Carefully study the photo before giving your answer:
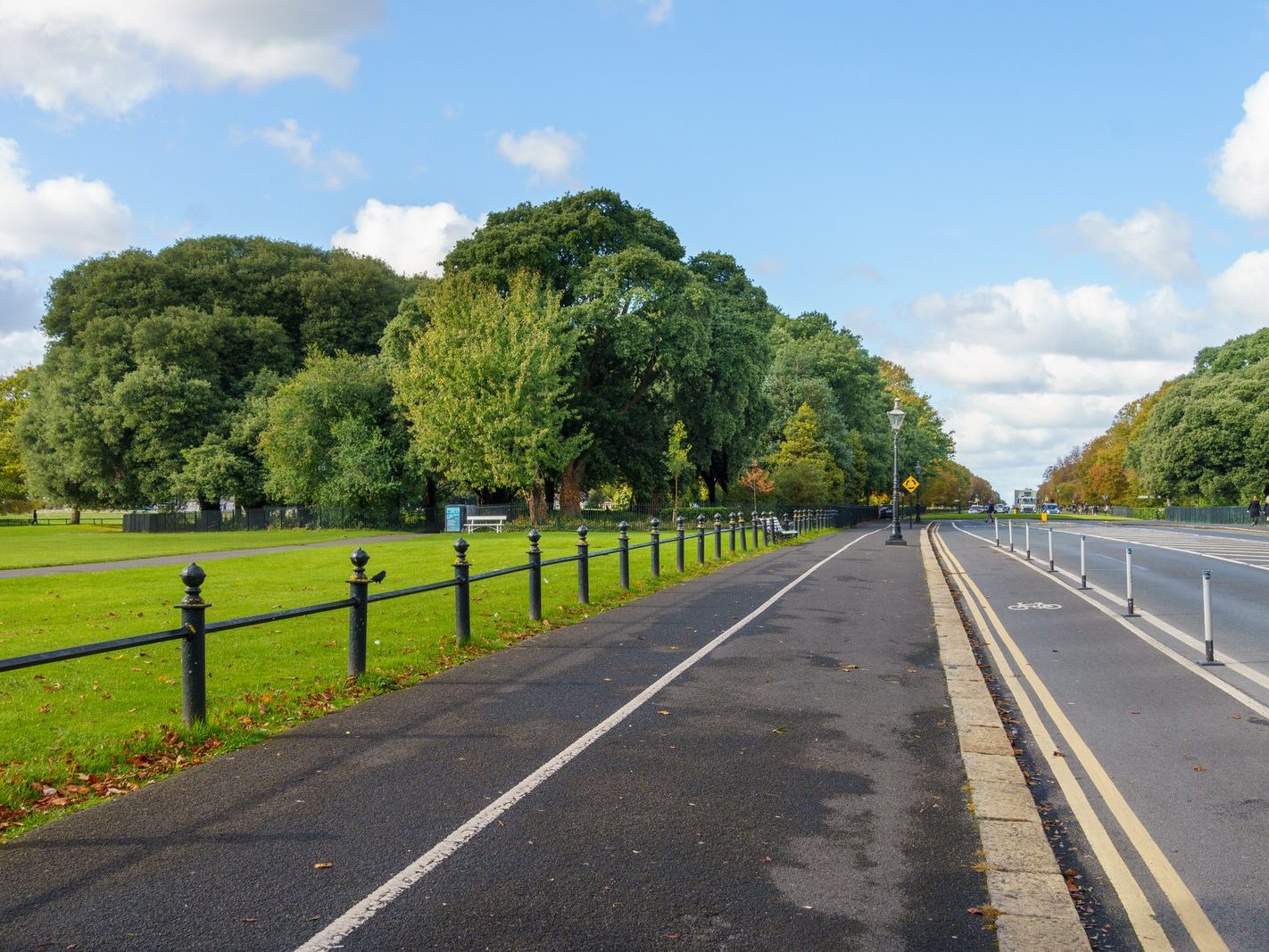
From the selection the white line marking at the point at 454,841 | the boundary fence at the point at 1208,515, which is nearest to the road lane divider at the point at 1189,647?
the white line marking at the point at 454,841

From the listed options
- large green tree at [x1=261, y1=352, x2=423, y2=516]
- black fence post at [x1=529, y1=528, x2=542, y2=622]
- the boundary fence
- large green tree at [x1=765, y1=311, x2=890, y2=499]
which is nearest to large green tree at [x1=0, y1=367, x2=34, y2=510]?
large green tree at [x1=261, y1=352, x2=423, y2=516]

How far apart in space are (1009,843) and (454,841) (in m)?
2.79

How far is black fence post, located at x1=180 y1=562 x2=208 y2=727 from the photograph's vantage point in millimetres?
7082

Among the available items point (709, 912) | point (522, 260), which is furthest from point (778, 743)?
point (522, 260)

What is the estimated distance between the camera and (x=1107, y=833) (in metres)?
5.22

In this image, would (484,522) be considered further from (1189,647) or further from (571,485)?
(1189,647)

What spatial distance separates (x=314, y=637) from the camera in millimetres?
12477

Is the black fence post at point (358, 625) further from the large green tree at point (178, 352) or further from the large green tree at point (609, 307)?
the large green tree at point (178, 352)

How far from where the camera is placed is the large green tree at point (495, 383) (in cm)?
4512

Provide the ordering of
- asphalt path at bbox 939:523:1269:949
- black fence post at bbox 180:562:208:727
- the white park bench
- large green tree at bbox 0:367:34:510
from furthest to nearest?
1. large green tree at bbox 0:367:34:510
2. the white park bench
3. black fence post at bbox 180:562:208:727
4. asphalt path at bbox 939:523:1269:949

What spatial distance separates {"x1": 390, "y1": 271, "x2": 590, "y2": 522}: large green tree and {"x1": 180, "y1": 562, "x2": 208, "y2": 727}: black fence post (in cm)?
3721

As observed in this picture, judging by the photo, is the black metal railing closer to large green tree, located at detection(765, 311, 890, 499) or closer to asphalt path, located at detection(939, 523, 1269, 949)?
asphalt path, located at detection(939, 523, 1269, 949)

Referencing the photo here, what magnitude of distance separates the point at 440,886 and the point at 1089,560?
2496 centimetres

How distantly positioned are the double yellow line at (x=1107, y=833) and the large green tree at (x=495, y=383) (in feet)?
120
